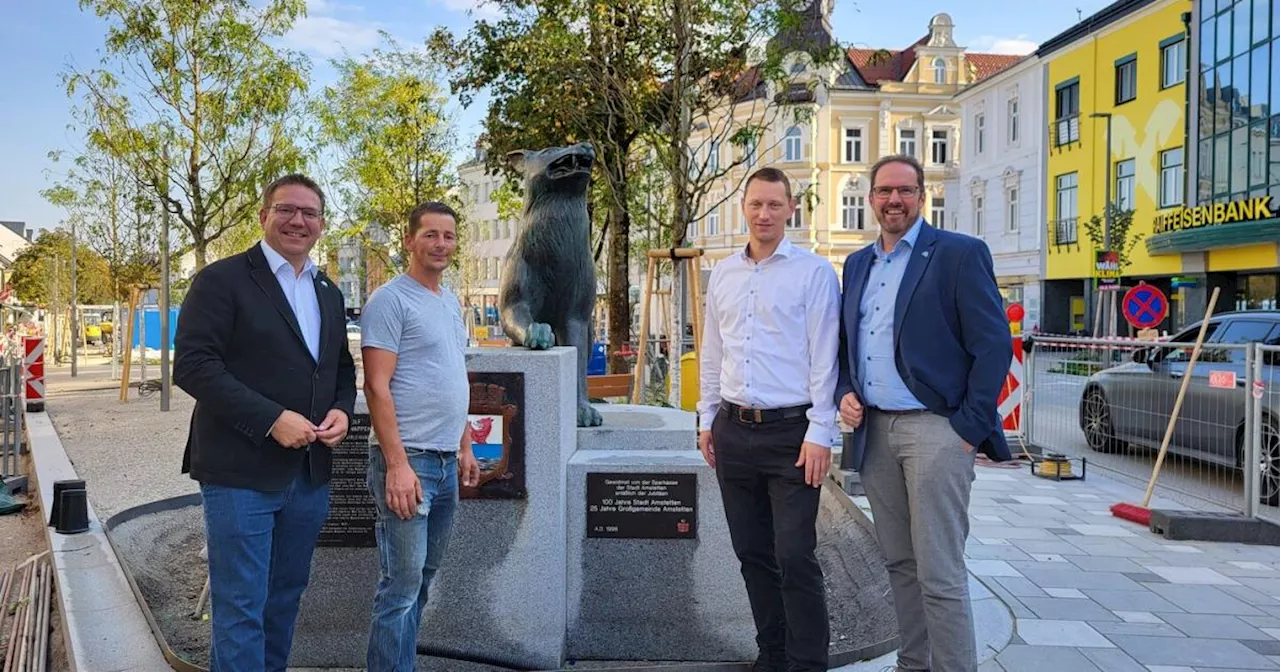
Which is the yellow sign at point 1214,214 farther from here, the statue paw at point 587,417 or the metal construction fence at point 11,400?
the metal construction fence at point 11,400

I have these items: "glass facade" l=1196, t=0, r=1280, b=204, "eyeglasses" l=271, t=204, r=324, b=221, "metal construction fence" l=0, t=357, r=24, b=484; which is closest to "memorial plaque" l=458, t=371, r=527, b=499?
"eyeglasses" l=271, t=204, r=324, b=221

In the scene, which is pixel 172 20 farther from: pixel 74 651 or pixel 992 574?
pixel 992 574

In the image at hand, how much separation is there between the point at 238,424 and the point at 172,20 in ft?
47.8

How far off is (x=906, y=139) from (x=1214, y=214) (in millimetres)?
22937

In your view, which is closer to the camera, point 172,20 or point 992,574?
point 992,574

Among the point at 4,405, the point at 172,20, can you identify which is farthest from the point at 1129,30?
the point at 4,405

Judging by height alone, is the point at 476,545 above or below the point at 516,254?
below

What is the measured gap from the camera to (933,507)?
3.11 metres

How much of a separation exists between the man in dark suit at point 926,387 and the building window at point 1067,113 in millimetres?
32256

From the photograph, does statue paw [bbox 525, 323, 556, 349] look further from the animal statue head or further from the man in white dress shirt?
the man in white dress shirt

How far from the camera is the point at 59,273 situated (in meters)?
35.9

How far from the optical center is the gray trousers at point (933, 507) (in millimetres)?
3088

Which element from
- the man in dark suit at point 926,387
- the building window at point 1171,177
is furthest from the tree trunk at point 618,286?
the building window at point 1171,177

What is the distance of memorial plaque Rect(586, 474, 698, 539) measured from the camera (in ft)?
13.8
